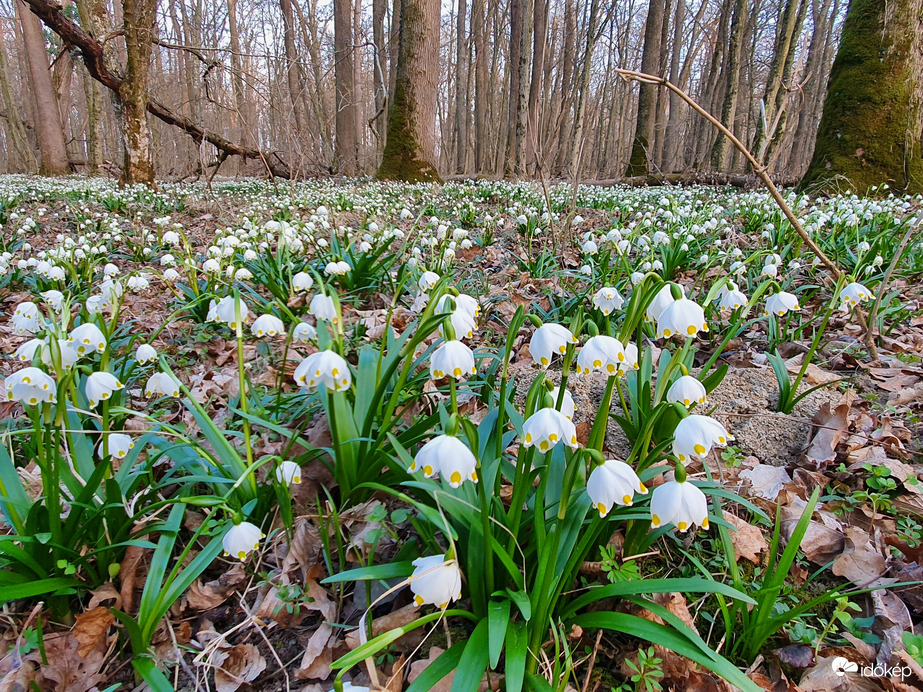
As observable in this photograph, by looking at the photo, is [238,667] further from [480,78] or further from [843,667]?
[480,78]

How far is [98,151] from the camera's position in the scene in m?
17.1

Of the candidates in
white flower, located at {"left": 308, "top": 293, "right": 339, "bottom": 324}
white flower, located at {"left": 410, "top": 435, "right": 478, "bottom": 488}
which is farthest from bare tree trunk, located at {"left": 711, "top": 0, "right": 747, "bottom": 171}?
white flower, located at {"left": 410, "top": 435, "right": 478, "bottom": 488}

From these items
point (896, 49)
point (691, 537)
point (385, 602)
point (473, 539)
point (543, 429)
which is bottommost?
point (385, 602)

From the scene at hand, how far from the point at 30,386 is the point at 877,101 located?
924 centimetres

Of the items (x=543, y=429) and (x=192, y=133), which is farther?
(x=192, y=133)

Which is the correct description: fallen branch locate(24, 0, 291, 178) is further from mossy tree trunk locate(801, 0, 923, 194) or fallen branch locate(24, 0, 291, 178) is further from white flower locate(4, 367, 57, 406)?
mossy tree trunk locate(801, 0, 923, 194)

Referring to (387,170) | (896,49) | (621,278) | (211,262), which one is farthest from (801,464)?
(387,170)

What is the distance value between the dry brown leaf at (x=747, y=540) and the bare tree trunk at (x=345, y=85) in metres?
13.8

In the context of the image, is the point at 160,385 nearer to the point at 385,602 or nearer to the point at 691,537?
the point at 385,602

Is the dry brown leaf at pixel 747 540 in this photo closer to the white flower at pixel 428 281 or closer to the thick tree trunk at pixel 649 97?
the white flower at pixel 428 281

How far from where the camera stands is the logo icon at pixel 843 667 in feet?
3.95

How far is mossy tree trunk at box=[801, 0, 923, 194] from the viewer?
6660mm

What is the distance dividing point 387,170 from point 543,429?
11.5 meters

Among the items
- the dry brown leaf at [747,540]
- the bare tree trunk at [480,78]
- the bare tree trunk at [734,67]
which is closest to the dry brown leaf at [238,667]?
the dry brown leaf at [747,540]
